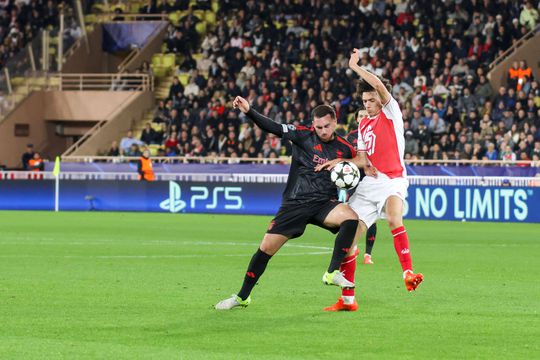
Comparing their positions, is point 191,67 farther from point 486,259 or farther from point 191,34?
point 486,259

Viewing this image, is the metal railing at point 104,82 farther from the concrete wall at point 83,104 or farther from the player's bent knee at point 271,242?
the player's bent knee at point 271,242

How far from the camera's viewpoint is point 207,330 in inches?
404

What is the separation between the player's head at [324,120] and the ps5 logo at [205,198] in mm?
23325

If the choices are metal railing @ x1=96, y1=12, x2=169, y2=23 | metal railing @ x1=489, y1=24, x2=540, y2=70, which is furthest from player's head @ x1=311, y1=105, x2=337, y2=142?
metal railing @ x1=96, y1=12, x2=169, y2=23

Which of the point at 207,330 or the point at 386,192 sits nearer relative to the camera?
the point at 207,330

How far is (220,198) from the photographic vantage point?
116ft

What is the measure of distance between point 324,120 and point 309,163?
44 centimetres

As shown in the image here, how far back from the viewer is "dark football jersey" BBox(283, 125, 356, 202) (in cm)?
1185

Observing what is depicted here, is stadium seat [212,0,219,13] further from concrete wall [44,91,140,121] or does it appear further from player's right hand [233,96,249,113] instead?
player's right hand [233,96,249,113]

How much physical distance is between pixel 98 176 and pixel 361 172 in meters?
26.8

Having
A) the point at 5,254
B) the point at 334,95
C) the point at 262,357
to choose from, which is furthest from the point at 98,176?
the point at 262,357

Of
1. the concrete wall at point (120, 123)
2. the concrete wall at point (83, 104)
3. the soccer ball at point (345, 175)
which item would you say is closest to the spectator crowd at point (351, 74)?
the concrete wall at point (120, 123)

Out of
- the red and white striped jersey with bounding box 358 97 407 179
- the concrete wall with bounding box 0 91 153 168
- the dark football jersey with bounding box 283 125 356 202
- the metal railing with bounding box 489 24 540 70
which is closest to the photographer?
the dark football jersey with bounding box 283 125 356 202

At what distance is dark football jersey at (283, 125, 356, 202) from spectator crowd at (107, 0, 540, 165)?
21968mm
